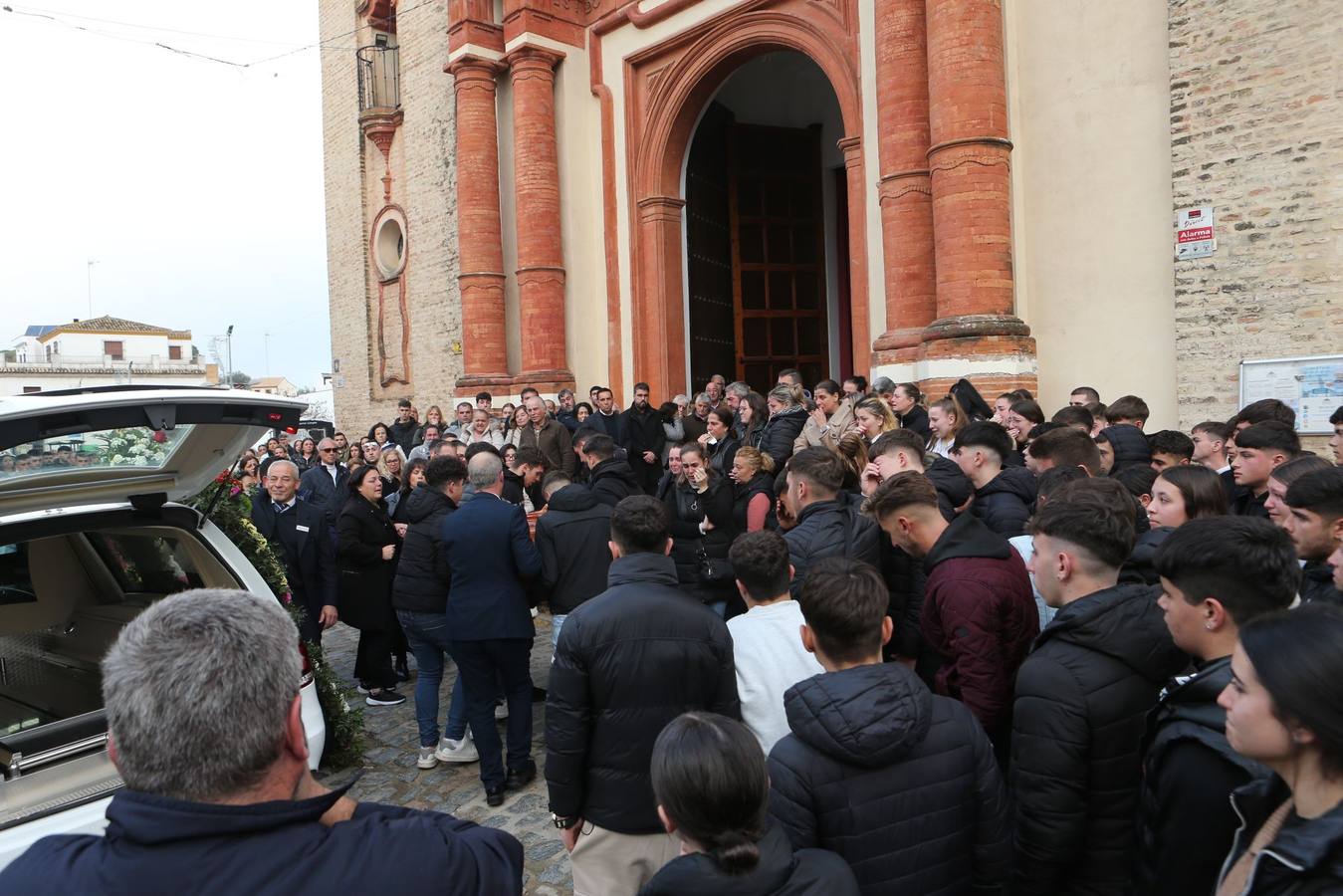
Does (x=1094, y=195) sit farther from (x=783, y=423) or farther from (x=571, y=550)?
(x=571, y=550)

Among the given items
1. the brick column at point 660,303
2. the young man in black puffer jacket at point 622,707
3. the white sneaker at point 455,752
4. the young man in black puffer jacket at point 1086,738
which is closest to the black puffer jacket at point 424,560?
the white sneaker at point 455,752

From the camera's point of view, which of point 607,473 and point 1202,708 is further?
→ point 607,473

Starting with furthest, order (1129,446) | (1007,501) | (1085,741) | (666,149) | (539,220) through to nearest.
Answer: (539,220) < (666,149) < (1129,446) < (1007,501) < (1085,741)

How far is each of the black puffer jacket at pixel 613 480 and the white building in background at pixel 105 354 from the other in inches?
2237

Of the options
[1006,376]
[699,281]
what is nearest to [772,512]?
[1006,376]

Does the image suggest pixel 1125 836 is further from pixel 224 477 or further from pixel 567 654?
pixel 224 477

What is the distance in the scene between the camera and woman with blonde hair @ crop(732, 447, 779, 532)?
5.34 metres

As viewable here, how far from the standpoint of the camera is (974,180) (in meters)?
8.91

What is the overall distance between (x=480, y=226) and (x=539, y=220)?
1303 mm

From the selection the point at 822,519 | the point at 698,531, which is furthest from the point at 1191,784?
the point at 698,531

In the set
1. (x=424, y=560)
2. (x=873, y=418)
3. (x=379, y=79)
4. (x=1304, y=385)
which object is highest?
(x=379, y=79)

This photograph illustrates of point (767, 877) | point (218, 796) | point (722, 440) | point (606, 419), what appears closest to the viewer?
point (218, 796)

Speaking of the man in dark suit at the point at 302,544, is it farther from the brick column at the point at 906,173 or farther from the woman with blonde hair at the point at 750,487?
the brick column at the point at 906,173

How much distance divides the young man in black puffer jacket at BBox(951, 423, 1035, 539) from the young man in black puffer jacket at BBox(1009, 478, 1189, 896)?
173cm
